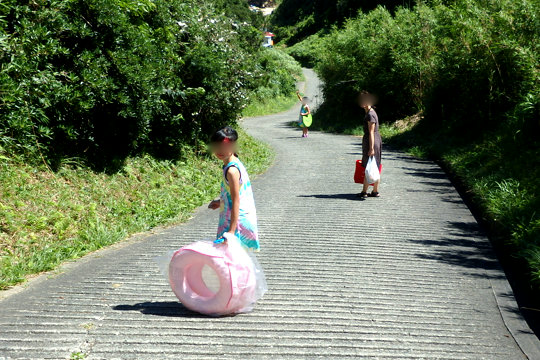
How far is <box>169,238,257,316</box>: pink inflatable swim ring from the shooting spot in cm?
509

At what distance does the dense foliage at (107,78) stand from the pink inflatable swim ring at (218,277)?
15.0ft

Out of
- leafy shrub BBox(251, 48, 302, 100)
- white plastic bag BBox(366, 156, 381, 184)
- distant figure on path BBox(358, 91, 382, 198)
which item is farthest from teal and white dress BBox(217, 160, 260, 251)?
leafy shrub BBox(251, 48, 302, 100)

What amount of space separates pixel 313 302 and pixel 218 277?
107 cm

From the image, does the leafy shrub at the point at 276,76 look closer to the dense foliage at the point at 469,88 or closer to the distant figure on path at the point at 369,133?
the dense foliage at the point at 469,88

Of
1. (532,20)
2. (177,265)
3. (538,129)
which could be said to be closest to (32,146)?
(177,265)

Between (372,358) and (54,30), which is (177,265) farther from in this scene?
(54,30)

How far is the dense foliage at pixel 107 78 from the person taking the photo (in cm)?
885

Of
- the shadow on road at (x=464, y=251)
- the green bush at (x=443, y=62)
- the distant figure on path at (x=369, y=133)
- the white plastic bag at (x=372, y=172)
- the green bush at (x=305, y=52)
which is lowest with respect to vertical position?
the shadow on road at (x=464, y=251)

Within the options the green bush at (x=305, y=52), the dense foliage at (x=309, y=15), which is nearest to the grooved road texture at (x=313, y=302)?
the dense foliage at (x=309, y=15)

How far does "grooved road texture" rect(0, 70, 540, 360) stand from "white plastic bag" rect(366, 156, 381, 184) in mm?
975

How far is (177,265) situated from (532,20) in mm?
12941

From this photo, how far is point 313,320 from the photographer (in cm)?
512

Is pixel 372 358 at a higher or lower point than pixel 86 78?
lower

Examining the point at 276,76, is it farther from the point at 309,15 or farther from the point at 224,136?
the point at 309,15
